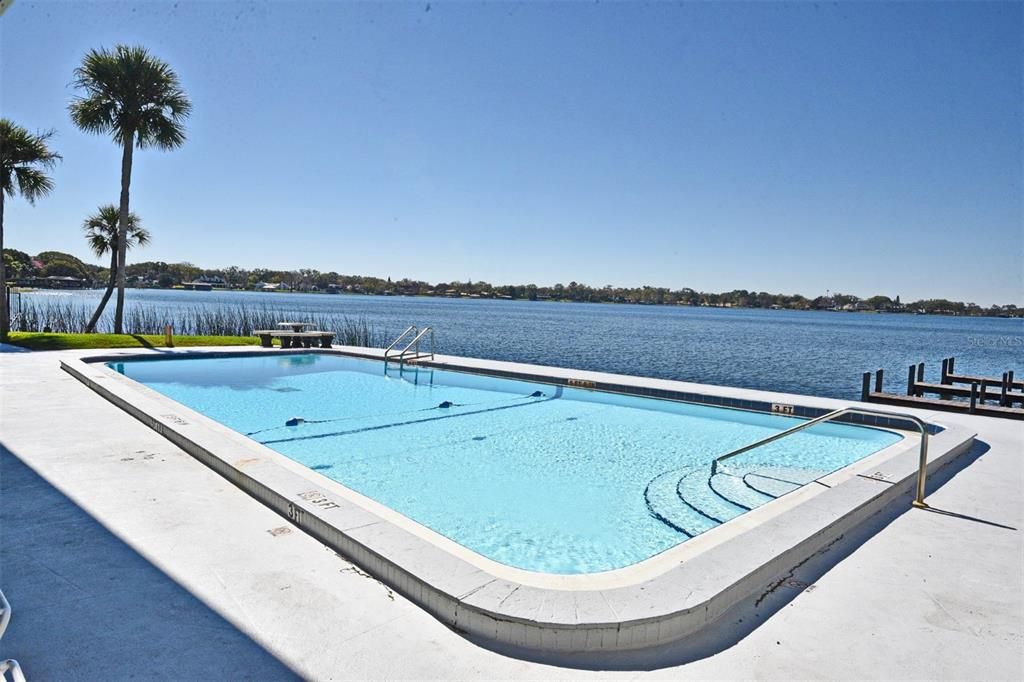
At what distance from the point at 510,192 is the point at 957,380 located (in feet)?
63.5

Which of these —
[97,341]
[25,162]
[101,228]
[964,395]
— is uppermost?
[25,162]

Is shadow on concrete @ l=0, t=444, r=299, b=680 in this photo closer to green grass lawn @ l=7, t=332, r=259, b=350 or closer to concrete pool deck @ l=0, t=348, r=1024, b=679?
concrete pool deck @ l=0, t=348, r=1024, b=679

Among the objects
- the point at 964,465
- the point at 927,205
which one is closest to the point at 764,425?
the point at 964,465

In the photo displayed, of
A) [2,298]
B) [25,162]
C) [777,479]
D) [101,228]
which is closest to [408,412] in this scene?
[777,479]

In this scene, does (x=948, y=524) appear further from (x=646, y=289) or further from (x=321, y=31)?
(x=646, y=289)

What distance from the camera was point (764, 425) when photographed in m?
7.86

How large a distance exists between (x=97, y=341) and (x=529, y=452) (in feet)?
39.4

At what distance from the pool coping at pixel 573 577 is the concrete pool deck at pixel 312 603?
0.09m

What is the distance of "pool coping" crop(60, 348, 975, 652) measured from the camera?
2398 mm

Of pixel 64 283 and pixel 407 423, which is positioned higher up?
pixel 64 283

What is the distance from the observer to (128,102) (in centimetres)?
1453

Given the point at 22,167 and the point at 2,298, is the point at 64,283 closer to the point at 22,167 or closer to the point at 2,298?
the point at 2,298

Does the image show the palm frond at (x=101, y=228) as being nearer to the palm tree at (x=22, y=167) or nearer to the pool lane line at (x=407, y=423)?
the palm tree at (x=22, y=167)

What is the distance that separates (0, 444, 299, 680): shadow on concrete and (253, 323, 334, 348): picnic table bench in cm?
1081
